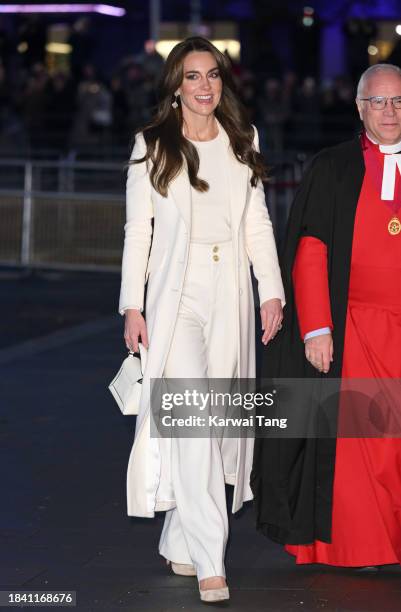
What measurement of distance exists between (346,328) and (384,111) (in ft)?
2.83

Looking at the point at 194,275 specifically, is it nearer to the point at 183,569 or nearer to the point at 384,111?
the point at 384,111

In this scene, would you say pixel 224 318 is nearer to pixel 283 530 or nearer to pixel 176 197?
pixel 176 197

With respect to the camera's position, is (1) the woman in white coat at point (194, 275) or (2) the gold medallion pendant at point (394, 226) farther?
(2) the gold medallion pendant at point (394, 226)

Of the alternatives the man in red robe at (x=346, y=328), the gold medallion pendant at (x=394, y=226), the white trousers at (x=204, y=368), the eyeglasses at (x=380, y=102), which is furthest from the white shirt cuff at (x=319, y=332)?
the eyeglasses at (x=380, y=102)

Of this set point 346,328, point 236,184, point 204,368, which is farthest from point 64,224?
point 204,368

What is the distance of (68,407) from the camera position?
9.74 meters

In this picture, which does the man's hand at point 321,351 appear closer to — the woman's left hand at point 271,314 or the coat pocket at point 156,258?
the woman's left hand at point 271,314

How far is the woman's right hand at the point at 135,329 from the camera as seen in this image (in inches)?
228

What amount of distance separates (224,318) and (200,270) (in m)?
0.20

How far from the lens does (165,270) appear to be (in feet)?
18.9

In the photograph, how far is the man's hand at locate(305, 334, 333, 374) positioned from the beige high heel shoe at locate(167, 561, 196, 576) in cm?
92

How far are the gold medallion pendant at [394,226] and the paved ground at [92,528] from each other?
53.3 inches

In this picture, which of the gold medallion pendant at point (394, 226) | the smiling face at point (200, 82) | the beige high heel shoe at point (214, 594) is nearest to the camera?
the beige high heel shoe at point (214, 594)

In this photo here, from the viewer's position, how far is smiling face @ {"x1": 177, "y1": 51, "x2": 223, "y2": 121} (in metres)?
5.83
